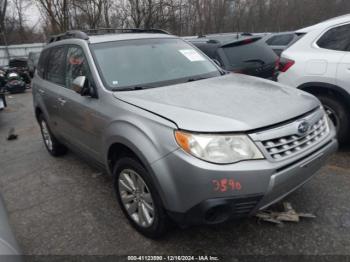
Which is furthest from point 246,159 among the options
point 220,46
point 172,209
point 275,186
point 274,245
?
point 220,46

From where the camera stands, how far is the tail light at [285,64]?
430cm

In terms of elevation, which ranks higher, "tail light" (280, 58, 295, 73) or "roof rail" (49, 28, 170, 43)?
"roof rail" (49, 28, 170, 43)

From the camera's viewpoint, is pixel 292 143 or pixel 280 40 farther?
pixel 280 40

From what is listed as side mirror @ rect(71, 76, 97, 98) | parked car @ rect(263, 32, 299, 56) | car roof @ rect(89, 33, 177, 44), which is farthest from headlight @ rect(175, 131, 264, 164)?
parked car @ rect(263, 32, 299, 56)

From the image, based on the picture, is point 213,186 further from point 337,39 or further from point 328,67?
point 337,39

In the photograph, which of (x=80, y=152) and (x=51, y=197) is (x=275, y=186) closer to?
(x=80, y=152)

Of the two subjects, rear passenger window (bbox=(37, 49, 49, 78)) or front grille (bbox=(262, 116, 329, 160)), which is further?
rear passenger window (bbox=(37, 49, 49, 78))

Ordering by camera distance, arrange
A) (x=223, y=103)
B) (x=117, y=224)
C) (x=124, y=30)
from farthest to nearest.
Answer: (x=124, y=30)
(x=117, y=224)
(x=223, y=103)

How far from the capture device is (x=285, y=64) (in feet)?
14.3

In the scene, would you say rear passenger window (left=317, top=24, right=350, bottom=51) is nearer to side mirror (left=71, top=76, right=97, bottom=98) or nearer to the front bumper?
the front bumper

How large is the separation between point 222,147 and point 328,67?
2629 mm

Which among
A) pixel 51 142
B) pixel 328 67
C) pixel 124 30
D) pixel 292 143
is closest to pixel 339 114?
pixel 328 67

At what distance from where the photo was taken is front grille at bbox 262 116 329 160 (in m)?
2.16

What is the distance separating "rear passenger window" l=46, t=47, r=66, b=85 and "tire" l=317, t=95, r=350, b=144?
3.37 meters
